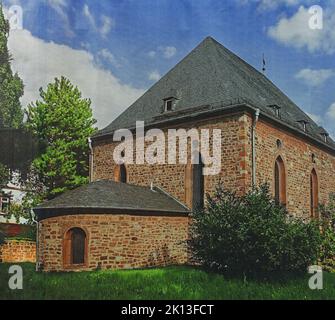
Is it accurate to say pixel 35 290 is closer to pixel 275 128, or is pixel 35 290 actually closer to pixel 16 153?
pixel 275 128

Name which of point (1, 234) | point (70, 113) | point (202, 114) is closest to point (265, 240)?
point (202, 114)

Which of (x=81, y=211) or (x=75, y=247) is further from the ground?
(x=81, y=211)

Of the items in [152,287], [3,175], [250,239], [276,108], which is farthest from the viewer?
[3,175]

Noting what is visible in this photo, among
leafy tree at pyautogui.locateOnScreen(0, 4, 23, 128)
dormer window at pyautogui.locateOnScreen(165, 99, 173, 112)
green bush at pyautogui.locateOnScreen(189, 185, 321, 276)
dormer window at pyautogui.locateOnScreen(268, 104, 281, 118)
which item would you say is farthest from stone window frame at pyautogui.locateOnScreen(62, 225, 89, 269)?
leafy tree at pyautogui.locateOnScreen(0, 4, 23, 128)

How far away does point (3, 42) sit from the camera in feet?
78.3

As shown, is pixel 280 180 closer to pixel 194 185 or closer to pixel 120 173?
pixel 194 185

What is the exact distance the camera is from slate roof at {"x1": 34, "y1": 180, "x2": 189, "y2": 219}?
1488cm

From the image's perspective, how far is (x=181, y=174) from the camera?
18312 mm

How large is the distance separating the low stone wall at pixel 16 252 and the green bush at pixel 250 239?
8.35 metres

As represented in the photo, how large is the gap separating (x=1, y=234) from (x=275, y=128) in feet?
39.1

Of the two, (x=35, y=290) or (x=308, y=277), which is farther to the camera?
(x=308, y=277)

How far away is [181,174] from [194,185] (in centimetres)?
69

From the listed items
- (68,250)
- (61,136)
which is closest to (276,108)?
(68,250)

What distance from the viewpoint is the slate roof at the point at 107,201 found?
14883mm
